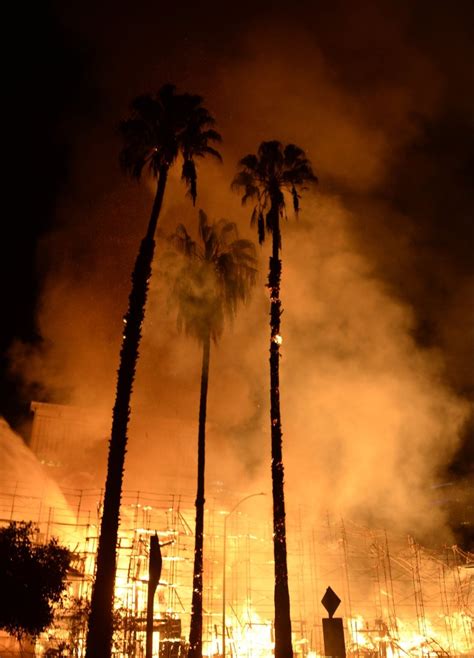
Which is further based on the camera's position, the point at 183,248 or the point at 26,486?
the point at 26,486

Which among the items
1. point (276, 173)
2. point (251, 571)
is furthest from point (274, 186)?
point (251, 571)

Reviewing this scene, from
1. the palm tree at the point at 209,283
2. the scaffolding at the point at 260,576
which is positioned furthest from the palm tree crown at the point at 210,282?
the scaffolding at the point at 260,576

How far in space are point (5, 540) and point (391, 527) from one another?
118 ft

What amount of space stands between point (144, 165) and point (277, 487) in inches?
416

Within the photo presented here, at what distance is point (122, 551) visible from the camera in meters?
33.5

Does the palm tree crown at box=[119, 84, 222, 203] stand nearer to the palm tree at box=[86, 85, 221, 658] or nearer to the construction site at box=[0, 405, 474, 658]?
the palm tree at box=[86, 85, 221, 658]

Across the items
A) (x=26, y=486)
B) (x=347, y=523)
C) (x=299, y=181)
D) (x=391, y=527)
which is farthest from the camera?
(x=391, y=527)

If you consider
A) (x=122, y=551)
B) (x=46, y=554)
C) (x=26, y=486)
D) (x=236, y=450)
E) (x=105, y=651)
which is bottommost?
(x=105, y=651)

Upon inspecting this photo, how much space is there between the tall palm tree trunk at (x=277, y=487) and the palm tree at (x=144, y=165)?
3.67 meters

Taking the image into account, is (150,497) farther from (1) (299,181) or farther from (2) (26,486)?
(1) (299,181)

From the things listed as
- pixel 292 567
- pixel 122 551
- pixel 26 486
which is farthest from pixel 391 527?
pixel 26 486

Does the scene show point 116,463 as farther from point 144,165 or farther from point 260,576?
point 260,576

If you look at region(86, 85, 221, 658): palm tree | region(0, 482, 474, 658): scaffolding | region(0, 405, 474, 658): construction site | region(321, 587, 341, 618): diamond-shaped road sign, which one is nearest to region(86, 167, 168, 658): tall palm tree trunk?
region(86, 85, 221, 658): palm tree

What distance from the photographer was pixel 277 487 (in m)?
17.8
